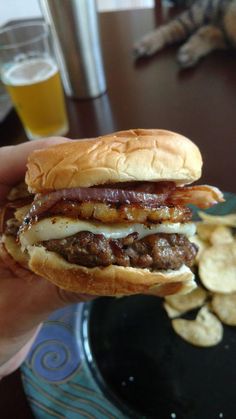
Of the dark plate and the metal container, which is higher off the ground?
the metal container

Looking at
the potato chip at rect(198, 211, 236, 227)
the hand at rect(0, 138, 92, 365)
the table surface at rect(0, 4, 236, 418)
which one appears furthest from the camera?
the table surface at rect(0, 4, 236, 418)

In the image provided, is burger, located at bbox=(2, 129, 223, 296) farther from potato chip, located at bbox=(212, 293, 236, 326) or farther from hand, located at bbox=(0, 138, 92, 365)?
potato chip, located at bbox=(212, 293, 236, 326)

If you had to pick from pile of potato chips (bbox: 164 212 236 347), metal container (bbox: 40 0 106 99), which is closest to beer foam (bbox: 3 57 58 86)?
metal container (bbox: 40 0 106 99)

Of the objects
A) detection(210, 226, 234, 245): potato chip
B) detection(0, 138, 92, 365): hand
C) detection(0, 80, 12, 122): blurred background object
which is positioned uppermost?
detection(0, 80, 12, 122): blurred background object

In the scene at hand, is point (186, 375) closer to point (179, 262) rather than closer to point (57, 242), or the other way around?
point (179, 262)

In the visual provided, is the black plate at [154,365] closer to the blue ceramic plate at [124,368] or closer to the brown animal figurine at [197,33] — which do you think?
the blue ceramic plate at [124,368]

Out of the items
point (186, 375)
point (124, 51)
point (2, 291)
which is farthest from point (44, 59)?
point (186, 375)

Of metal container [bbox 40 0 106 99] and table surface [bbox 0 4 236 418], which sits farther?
metal container [bbox 40 0 106 99]
